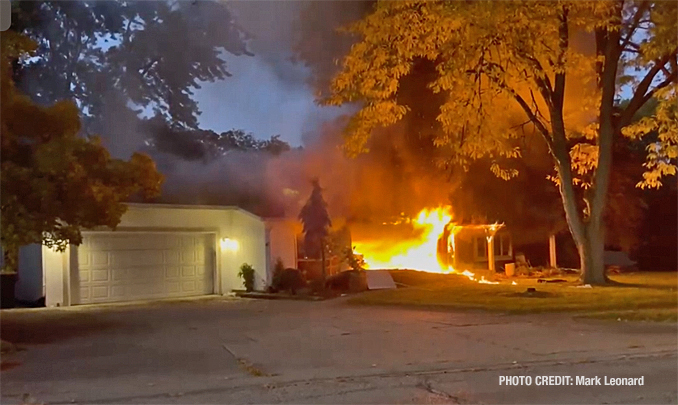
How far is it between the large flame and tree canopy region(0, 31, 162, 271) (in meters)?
13.1

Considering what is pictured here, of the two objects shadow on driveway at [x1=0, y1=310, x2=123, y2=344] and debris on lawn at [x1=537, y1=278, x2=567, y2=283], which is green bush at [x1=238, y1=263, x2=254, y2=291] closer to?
shadow on driveway at [x1=0, y1=310, x2=123, y2=344]

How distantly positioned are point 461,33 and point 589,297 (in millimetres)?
5770

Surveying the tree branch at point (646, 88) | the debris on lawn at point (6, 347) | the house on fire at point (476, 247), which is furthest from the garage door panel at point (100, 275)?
the tree branch at point (646, 88)

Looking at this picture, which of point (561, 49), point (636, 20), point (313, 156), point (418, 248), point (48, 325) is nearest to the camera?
point (48, 325)

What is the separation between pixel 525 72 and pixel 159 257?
33.6 feet

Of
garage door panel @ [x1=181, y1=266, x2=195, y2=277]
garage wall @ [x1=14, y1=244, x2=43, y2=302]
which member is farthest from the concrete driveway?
garage door panel @ [x1=181, y1=266, x2=195, y2=277]

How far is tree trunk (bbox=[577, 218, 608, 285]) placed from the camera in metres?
18.1

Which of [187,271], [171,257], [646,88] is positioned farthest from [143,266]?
[646,88]

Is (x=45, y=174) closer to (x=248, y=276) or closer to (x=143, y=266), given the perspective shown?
(x=143, y=266)

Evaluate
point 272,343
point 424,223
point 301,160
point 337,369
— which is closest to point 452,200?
point 424,223

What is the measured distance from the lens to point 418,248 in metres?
24.5

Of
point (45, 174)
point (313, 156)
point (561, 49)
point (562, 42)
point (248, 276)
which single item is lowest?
point (248, 276)

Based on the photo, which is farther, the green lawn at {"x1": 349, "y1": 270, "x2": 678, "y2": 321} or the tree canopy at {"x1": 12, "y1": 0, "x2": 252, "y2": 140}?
the tree canopy at {"x1": 12, "y1": 0, "x2": 252, "y2": 140}

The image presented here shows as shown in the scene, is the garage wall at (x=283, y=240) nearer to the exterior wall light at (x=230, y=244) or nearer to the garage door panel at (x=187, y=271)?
the exterior wall light at (x=230, y=244)
